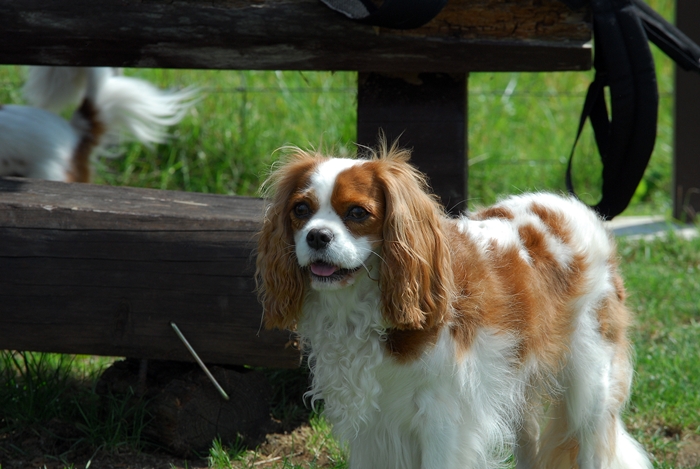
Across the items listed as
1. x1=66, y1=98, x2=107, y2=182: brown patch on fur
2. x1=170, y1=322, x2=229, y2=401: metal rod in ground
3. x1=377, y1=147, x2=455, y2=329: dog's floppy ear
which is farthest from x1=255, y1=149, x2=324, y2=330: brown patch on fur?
x1=66, y1=98, x2=107, y2=182: brown patch on fur

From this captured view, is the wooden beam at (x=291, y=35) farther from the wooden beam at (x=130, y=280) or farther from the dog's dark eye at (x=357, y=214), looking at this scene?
the dog's dark eye at (x=357, y=214)

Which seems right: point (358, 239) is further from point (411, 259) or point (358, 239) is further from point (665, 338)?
point (665, 338)

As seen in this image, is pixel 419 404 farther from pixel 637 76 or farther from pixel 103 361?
pixel 103 361

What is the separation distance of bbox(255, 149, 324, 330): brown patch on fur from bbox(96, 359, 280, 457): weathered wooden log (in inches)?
34.4

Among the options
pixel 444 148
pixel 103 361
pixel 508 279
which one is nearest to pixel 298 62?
pixel 444 148

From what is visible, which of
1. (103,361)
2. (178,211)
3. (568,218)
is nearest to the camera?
(568,218)

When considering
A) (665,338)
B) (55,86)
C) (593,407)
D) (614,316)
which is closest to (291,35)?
(614,316)

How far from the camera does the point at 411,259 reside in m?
2.29

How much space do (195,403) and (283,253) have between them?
1.08m

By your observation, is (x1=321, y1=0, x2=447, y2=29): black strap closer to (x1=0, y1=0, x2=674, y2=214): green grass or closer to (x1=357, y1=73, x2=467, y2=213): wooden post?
(x1=357, y1=73, x2=467, y2=213): wooden post

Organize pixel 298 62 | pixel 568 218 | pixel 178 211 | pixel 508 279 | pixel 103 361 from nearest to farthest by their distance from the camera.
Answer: pixel 508 279, pixel 568 218, pixel 178 211, pixel 298 62, pixel 103 361

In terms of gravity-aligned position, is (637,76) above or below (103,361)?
above

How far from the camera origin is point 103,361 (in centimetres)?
404

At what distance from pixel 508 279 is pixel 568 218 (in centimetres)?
40
